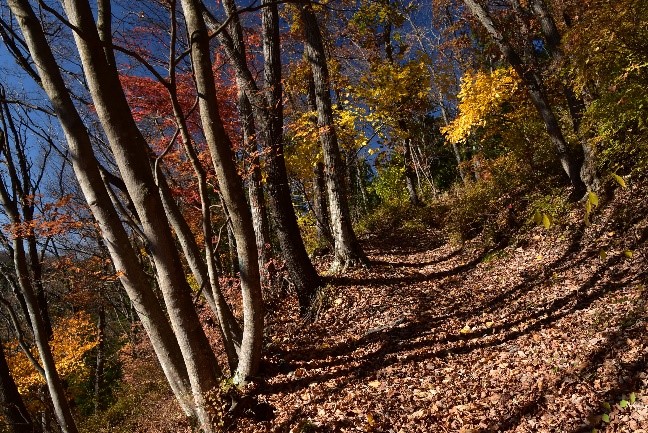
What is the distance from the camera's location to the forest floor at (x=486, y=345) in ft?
11.5

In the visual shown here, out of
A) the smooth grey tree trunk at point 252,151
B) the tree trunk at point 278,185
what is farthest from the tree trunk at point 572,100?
the smooth grey tree trunk at point 252,151

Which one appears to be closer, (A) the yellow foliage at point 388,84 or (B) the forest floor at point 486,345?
(B) the forest floor at point 486,345

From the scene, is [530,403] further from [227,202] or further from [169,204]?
[169,204]

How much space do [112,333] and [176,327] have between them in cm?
2840

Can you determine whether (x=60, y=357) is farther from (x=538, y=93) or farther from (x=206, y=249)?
(x=538, y=93)

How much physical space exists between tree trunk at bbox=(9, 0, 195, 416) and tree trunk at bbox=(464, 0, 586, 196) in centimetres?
745

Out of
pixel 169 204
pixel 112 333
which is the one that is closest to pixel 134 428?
pixel 169 204

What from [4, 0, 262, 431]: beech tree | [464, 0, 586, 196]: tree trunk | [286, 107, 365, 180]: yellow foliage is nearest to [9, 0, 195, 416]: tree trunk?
[4, 0, 262, 431]: beech tree

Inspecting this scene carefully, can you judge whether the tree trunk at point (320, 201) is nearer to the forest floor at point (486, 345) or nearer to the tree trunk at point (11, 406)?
the forest floor at point (486, 345)

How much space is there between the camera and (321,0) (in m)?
9.34

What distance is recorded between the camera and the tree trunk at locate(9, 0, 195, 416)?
150 inches

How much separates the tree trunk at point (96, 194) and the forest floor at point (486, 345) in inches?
52.3

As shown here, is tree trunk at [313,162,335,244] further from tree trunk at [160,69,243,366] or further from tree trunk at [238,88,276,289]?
tree trunk at [160,69,243,366]

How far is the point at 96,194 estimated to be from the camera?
→ 3.80 m
